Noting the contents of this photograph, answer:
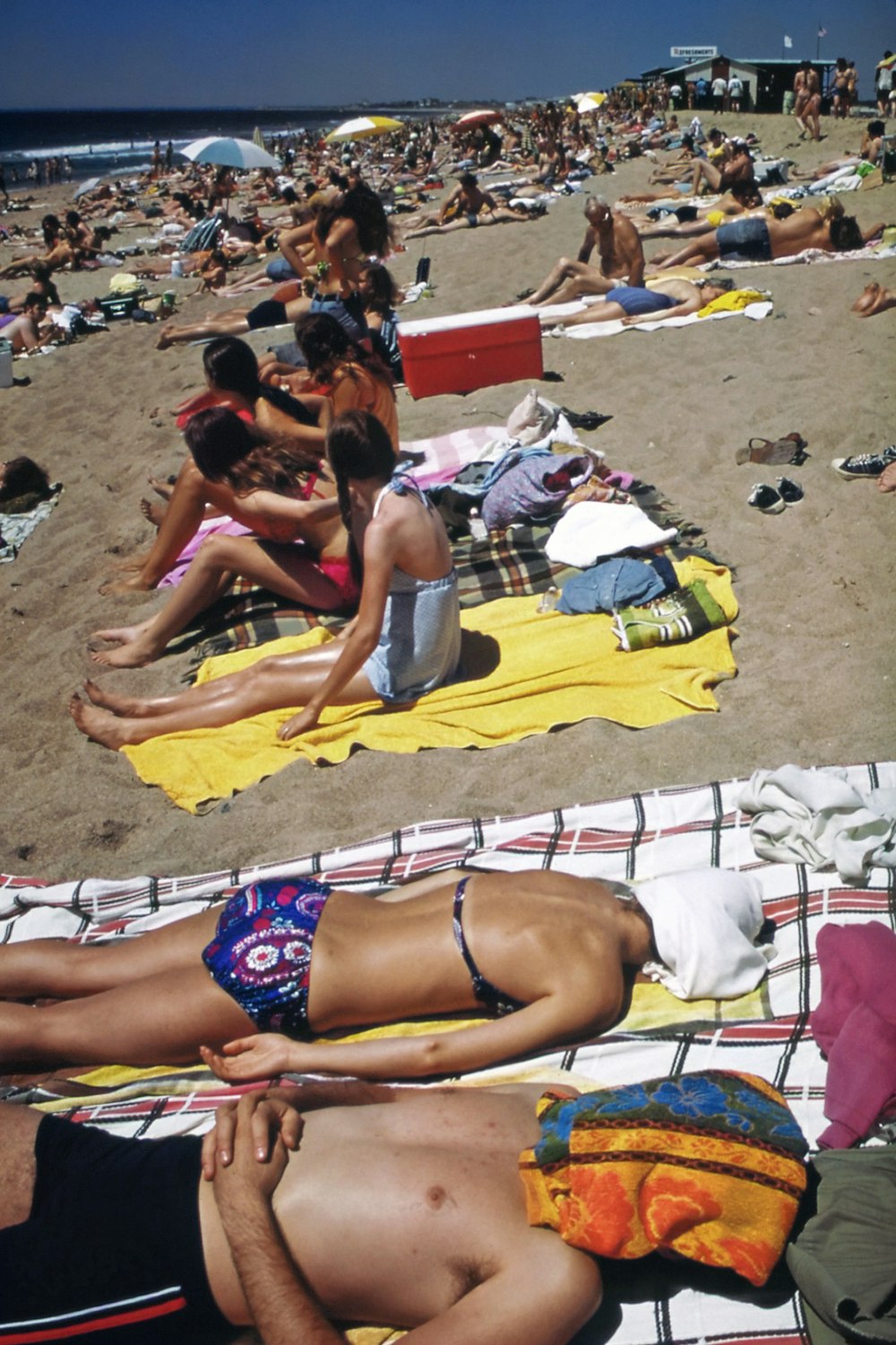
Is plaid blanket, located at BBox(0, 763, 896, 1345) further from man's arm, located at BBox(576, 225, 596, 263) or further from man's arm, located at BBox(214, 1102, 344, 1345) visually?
man's arm, located at BBox(576, 225, 596, 263)

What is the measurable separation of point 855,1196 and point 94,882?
2.29 metres

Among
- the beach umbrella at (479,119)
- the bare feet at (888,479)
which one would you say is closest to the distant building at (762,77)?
the beach umbrella at (479,119)

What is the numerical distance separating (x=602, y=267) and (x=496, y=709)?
747 cm

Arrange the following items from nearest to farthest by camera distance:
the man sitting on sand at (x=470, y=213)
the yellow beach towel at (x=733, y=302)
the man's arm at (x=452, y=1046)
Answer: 1. the man's arm at (x=452, y=1046)
2. the yellow beach towel at (x=733, y=302)
3. the man sitting on sand at (x=470, y=213)

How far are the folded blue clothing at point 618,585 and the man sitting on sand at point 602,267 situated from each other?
5711 millimetres

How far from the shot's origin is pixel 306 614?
4.67 m

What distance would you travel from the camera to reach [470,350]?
281 inches

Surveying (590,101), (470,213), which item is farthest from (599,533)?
(590,101)

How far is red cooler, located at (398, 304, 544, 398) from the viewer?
7.02 meters

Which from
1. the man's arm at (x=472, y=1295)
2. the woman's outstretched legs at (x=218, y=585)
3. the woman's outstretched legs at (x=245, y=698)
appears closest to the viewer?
the man's arm at (x=472, y=1295)

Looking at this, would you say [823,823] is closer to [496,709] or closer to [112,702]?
[496,709]

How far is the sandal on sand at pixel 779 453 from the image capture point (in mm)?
5414

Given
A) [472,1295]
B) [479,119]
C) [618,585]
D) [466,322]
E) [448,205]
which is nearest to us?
[472,1295]

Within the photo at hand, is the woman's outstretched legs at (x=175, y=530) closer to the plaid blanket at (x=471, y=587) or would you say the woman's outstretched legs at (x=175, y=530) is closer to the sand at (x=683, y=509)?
the sand at (x=683, y=509)
